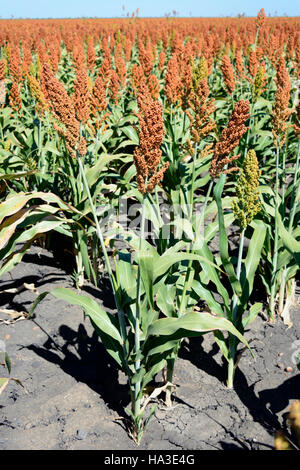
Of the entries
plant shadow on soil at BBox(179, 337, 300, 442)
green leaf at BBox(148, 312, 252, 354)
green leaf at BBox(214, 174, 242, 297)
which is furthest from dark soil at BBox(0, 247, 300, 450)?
green leaf at BBox(148, 312, 252, 354)

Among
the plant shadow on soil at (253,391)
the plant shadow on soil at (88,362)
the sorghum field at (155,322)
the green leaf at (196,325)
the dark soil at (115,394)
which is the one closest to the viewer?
the green leaf at (196,325)

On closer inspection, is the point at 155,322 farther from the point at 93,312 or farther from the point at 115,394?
the point at 115,394

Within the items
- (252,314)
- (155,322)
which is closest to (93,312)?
(155,322)

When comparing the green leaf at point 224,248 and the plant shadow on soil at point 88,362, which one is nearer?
the green leaf at point 224,248

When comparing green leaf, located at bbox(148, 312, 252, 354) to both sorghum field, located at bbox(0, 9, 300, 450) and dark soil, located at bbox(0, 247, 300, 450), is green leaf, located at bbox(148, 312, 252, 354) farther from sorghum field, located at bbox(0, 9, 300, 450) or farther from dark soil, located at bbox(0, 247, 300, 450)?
dark soil, located at bbox(0, 247, 300, 450)

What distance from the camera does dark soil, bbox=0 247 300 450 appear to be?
2.01 m

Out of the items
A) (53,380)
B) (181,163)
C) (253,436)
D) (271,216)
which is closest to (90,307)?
(53,380)

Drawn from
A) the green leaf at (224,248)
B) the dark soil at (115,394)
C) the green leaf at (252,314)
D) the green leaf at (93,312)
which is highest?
the green leaf at (224,248)

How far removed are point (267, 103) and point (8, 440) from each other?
4.95 meters

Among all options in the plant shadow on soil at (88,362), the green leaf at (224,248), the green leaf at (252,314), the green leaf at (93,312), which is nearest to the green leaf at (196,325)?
the green leaf at (93,312)

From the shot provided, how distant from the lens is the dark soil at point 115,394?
2.01 metres

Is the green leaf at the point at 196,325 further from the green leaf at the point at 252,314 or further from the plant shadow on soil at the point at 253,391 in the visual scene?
the plant shadow on soil at the point at 253,391

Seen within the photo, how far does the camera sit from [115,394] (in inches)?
89.0

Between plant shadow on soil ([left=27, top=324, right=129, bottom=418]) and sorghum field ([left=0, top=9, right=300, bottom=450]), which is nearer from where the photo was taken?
sorghum field ([left=0, top=9, right=300, bottom=450])
